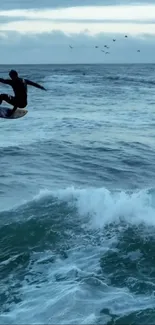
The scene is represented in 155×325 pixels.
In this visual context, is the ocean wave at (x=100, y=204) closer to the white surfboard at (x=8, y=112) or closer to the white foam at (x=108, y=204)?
the white foam at (x=108, y=204)

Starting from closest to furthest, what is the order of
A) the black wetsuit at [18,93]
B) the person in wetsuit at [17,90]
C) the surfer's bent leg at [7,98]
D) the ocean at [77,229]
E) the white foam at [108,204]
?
the ocean at [77,229] < the person in wetsuit at [17,90] < the black wetsuit at [18,93] < the surfer's bent leg at [7,98] < the white foam at [108,204]

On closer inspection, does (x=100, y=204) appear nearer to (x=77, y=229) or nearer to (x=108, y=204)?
(x=108, y=204)

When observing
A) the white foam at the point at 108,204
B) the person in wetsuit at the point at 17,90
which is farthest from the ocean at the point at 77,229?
the person in wetsuit at the point at 17,90

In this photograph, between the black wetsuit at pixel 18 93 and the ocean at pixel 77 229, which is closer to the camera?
the ocean at pixel 77 229

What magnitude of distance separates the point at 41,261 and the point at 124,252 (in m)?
2.30

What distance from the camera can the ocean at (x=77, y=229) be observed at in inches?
452

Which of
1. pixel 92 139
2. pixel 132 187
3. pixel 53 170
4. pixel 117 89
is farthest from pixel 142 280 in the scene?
pixel 117 89

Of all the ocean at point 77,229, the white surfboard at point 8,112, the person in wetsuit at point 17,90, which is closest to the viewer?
the ocean at point 77,229

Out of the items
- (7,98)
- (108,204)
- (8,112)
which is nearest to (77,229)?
(108,204)

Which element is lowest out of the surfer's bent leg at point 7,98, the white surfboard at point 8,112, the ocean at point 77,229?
the ocean at point 77,229

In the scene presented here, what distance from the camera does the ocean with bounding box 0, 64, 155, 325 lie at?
11.5 meters

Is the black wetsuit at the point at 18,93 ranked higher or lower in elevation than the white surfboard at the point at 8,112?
higher

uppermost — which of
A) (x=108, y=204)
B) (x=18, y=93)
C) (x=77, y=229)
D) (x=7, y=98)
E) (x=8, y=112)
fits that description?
(x=18, y=93)

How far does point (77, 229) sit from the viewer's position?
51.8 feet
